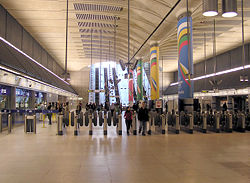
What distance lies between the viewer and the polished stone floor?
4531 mm

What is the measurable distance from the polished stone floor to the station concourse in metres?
0.02

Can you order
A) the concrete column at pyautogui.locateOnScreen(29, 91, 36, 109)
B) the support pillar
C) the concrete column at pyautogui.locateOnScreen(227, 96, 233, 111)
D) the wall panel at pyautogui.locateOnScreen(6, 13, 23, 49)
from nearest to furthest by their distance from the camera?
the support pillar < the wall panel at pyautogui.locateOnScreen(6, 13, 23, 49) < the concrete column at pyautogui.locateOnScreen(29, 91, 36, 109) < the concrete column at pyautogui.locateOnScreen(227, 96, 233, 111)

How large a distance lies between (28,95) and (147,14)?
11.3 meters

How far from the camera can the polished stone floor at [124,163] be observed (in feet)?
14.9

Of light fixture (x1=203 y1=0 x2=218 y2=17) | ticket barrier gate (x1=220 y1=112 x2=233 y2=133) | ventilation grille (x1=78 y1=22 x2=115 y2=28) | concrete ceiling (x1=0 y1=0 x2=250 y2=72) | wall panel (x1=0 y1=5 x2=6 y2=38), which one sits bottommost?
ticket barrier gate (x1=220 y1=112 x2=233 y2=133)

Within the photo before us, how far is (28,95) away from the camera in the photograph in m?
18.5

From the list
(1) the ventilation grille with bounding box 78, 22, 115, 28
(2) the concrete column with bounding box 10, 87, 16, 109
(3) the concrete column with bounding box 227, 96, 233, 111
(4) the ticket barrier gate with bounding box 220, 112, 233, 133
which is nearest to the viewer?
(4) the ticket barrier gate with bounding box 220, 112, 233, 133

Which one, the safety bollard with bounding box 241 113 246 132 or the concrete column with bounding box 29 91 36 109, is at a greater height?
the concrete column with bounding box 29 91 36 109

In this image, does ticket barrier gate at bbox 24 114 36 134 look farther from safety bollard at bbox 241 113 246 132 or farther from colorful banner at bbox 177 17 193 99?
safety bollard at bbox 241 113 246 132

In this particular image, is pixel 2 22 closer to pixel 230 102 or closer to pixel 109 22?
pixel 109 22

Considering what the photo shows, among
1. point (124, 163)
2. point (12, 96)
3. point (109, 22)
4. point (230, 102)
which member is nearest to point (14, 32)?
point (12, 96)

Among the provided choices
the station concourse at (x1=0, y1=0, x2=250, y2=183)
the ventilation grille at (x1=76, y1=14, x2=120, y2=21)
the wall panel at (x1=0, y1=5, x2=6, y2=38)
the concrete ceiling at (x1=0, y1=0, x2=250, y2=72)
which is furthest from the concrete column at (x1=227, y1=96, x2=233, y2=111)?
the wall panel at (x1=0, y1=5, x2=6, y2=38)

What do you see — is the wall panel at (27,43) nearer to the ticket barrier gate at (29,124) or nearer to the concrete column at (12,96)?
the concrete column at (12,96)

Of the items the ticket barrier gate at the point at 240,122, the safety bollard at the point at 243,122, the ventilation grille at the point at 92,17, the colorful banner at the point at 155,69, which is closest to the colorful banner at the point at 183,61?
the ticket barrier gate at the point at 240,122
